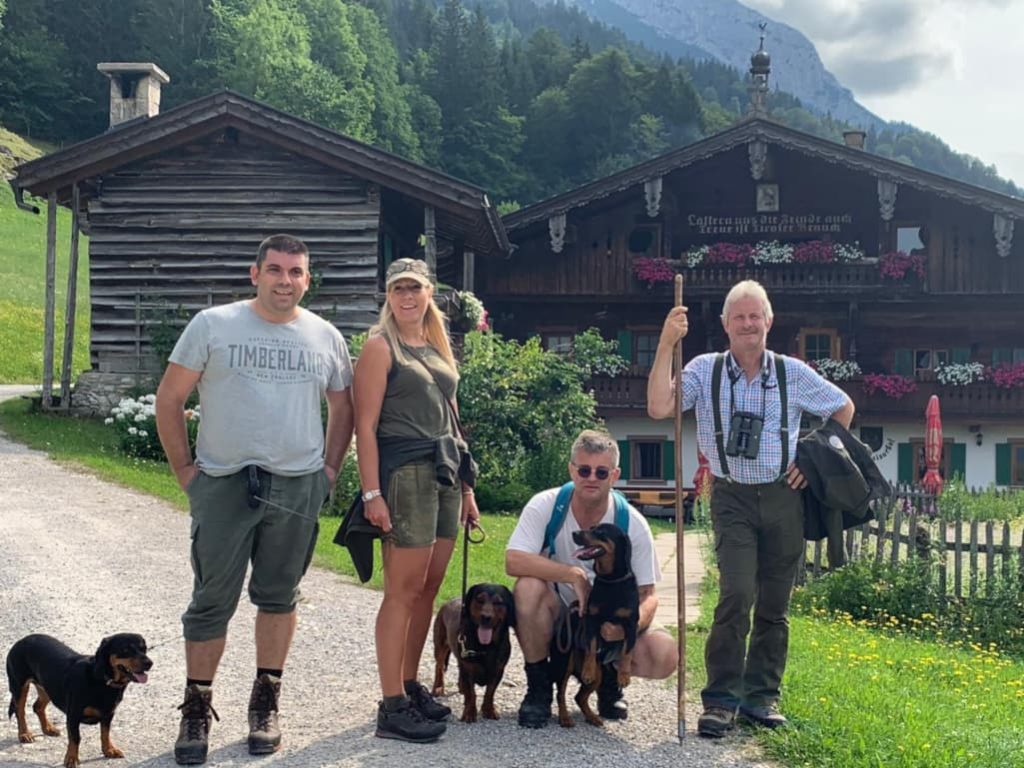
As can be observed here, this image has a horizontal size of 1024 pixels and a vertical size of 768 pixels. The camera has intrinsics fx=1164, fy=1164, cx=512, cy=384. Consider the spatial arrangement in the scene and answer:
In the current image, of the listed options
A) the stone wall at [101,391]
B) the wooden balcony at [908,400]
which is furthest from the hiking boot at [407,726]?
the wooden balcony at [908,400]

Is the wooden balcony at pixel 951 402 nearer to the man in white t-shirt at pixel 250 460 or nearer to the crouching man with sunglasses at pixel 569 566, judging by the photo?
the crouching man with sunglasses at pixel 569 566

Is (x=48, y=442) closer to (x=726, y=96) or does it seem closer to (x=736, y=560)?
Result: (x=736, y=560)

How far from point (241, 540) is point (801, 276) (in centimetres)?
2154

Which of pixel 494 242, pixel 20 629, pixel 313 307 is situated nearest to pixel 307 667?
pixel 20 629

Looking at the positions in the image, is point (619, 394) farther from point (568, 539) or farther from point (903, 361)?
point (568, 539)

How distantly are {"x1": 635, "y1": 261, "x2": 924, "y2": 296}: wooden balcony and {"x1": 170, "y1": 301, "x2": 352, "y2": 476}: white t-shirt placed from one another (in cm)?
2064

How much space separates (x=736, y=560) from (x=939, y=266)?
21305 mm

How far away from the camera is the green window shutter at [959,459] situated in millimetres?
24469

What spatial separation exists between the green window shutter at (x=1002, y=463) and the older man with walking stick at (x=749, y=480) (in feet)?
68.6

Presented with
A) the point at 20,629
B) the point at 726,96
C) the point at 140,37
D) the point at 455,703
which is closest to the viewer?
the point at 455,703

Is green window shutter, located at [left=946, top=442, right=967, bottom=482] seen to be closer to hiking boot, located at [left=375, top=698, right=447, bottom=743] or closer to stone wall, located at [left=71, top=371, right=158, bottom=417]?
stone wall, located at [left=71, top=371, right=158, bottom=417]

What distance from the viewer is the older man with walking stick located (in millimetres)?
5336

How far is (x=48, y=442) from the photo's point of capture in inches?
634

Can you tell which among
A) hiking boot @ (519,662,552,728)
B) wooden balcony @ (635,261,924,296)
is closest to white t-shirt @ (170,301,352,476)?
hiking boot @ (519,662,552,728)
